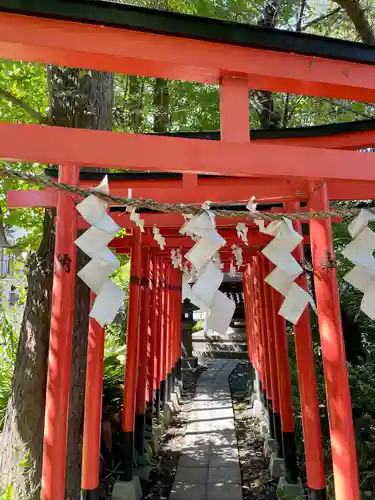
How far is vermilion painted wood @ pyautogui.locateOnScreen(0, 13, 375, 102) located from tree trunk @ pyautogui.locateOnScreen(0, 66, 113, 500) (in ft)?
8.89

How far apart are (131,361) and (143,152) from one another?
3.54 m

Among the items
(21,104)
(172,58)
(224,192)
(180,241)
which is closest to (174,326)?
(180,241)

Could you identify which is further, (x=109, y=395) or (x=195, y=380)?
(x=195, y=380)

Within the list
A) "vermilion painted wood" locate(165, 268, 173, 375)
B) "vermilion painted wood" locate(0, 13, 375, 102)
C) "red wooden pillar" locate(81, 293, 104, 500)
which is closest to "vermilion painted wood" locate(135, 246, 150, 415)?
"red wooden pillar" locate(81, 293, 104, 500)

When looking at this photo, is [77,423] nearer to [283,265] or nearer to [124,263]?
[283,265]

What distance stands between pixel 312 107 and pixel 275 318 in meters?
3.88

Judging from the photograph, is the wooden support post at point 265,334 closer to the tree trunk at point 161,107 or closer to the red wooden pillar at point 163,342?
the red wooden pillar at point 163,342

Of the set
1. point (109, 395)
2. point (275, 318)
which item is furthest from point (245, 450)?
point (275, 318)

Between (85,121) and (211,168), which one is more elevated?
(85,121)

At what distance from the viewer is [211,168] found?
1.84 m

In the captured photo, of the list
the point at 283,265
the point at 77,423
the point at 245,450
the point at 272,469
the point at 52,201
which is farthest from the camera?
the point at 245,450

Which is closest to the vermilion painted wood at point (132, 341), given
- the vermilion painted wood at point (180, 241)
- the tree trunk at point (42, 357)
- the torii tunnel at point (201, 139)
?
the vermilion painted wood at point (180, 241)

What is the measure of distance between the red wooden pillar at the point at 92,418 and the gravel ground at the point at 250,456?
248cm

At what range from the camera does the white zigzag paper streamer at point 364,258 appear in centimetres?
204
